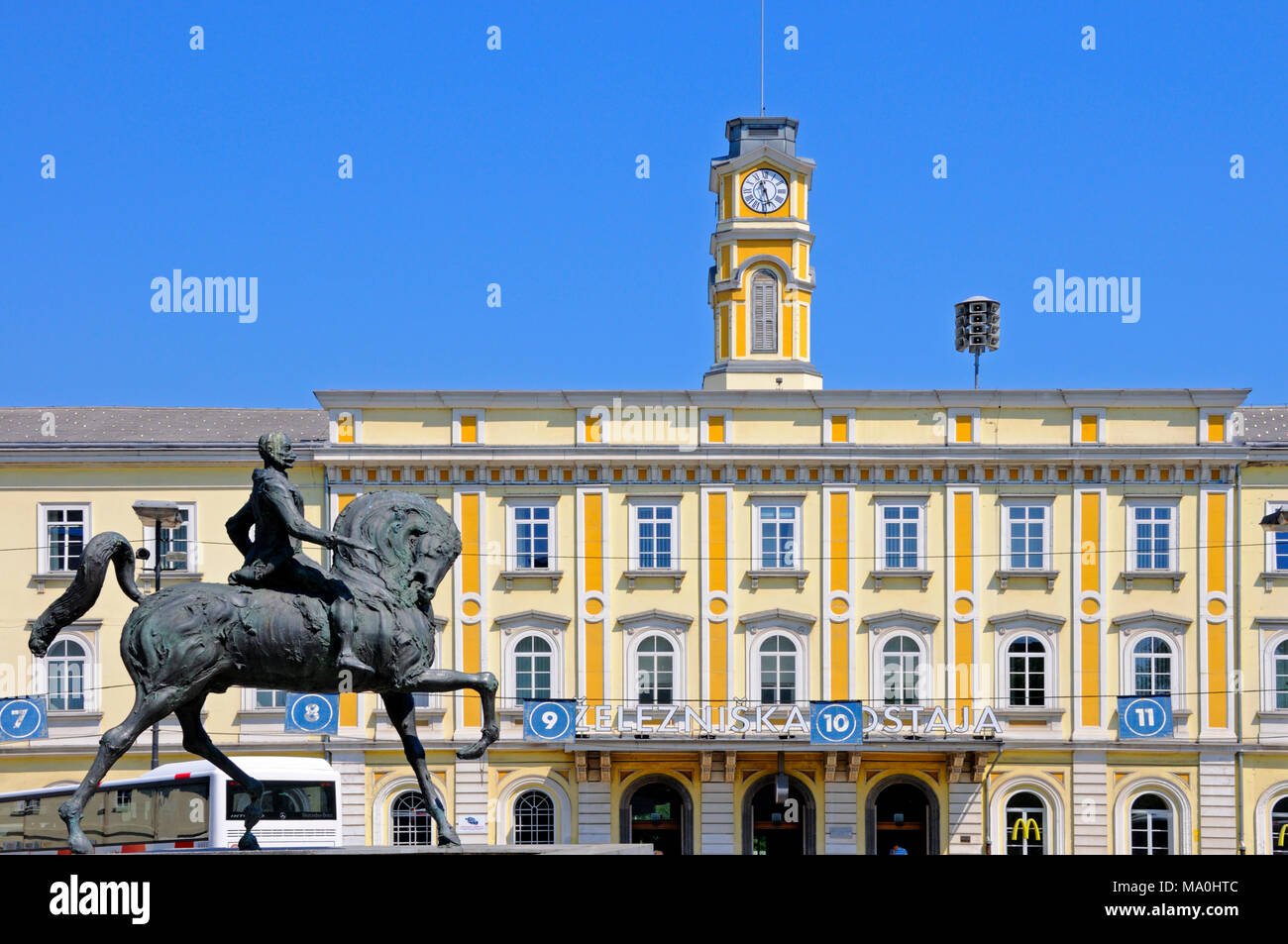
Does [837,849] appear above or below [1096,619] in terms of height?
below

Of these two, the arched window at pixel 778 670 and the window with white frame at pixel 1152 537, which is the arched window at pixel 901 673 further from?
the window with white frame at pixel 1152 537

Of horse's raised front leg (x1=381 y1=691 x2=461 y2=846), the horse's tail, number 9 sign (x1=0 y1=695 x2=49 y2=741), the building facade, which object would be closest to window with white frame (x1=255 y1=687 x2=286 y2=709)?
the building facade

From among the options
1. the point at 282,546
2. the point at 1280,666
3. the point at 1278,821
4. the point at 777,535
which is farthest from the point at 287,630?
the point at 1280,666

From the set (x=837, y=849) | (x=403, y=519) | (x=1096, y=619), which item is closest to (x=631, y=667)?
(x=837, y=849)

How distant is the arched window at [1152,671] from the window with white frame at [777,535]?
27.8ft


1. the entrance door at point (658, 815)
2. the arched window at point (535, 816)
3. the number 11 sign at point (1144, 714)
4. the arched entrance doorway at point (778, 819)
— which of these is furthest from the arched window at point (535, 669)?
the number 11 sign at point (1144, 714)

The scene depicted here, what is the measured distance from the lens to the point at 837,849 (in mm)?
44156

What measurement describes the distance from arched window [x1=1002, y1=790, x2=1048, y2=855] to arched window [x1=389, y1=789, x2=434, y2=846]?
1362cm

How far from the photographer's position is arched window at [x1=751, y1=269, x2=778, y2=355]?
5009cm

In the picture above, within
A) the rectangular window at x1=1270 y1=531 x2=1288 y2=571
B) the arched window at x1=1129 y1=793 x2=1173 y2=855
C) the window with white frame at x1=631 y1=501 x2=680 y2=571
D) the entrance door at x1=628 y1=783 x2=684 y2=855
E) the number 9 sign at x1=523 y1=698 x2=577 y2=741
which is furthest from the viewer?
the window with white frame at x1=631 y1=501 x2=680 y2=571

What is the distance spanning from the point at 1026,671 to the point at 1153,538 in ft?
14.6

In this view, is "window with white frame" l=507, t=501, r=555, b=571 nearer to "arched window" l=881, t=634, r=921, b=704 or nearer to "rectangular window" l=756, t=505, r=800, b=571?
"rectangular window" l=756, t=505, r=800, b=571
